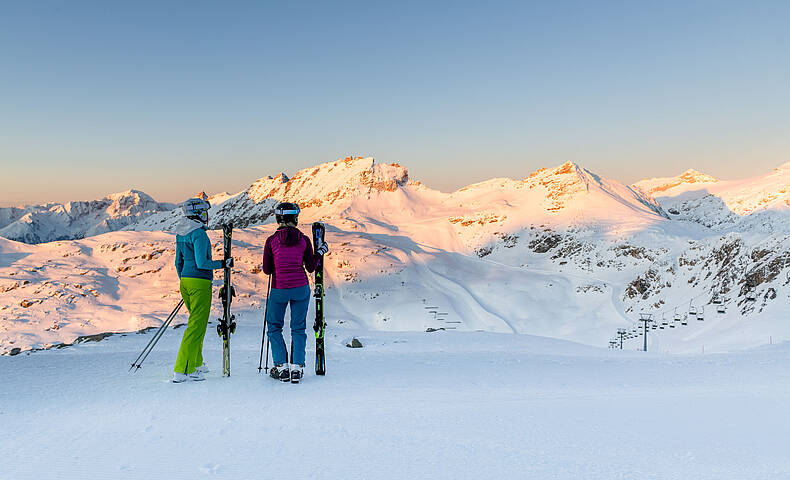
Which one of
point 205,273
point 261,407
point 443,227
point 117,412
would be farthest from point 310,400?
point 443,227

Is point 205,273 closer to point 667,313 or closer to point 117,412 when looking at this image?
point 117,412

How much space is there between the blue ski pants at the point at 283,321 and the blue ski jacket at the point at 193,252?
1.08m

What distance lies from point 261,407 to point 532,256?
253 ft

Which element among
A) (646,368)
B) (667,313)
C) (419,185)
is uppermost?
(419,185)

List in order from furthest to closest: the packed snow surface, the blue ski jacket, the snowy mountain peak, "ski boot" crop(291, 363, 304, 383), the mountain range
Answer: the snowy mountain peak → the mountain range → the blue ski jacket → "ski boot" crop(291, 363, 304, 383) → the packed snow surface

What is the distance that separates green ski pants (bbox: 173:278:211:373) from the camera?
7.41 metres

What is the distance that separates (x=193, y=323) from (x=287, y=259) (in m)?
1.80

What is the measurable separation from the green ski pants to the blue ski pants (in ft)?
3.36

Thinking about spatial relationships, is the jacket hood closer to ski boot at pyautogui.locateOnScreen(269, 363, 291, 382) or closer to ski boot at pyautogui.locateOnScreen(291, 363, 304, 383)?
ski boot at pyautogui.locateOnScreen(269, 363, 291, 382)

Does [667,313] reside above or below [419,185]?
below

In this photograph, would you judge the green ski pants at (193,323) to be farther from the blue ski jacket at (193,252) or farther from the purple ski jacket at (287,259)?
the purple ski jacket at (287,259)

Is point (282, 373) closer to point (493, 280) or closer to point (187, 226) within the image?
point (187, 226)

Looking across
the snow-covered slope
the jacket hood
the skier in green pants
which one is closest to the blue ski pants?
the skier in green pants

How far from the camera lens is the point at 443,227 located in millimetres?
97750
